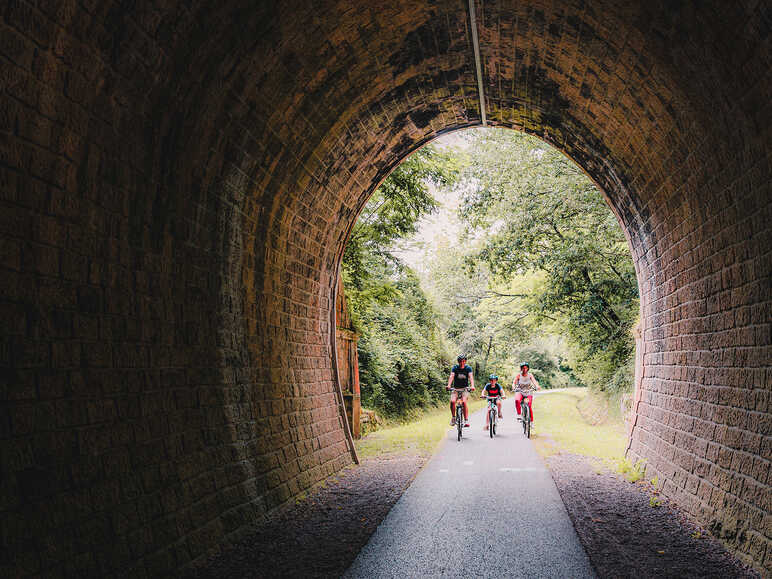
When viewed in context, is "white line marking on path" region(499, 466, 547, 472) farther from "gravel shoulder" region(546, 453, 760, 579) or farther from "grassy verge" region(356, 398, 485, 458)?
"grassy verge" region(356, 398, 485, 458)

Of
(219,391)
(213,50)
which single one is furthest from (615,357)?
(213,50)

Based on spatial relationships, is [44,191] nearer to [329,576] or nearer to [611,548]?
[329,576]

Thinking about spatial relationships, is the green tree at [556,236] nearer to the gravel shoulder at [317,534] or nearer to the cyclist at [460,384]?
the cyclist at [460,384]

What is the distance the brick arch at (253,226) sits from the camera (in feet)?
10.8

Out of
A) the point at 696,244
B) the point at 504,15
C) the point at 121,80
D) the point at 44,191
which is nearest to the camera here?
the point at 44,191

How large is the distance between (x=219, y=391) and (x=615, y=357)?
13.2m

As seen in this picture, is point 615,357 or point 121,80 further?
point 615,357

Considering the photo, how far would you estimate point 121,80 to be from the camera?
384 cm

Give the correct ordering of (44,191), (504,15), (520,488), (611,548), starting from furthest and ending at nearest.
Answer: (520,488) → (504,15) → (611,548) → (44,191)

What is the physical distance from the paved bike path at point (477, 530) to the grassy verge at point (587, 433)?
204cm

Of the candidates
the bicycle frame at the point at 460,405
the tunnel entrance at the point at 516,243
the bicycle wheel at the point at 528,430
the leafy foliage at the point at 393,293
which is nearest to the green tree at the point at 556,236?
the tunnel entrance at the point at 516,243

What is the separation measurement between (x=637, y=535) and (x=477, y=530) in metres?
1.34

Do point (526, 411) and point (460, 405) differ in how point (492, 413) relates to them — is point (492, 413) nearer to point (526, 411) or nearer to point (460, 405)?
point (526, 411)

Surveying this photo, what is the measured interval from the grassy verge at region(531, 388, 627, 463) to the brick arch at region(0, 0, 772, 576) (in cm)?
215
